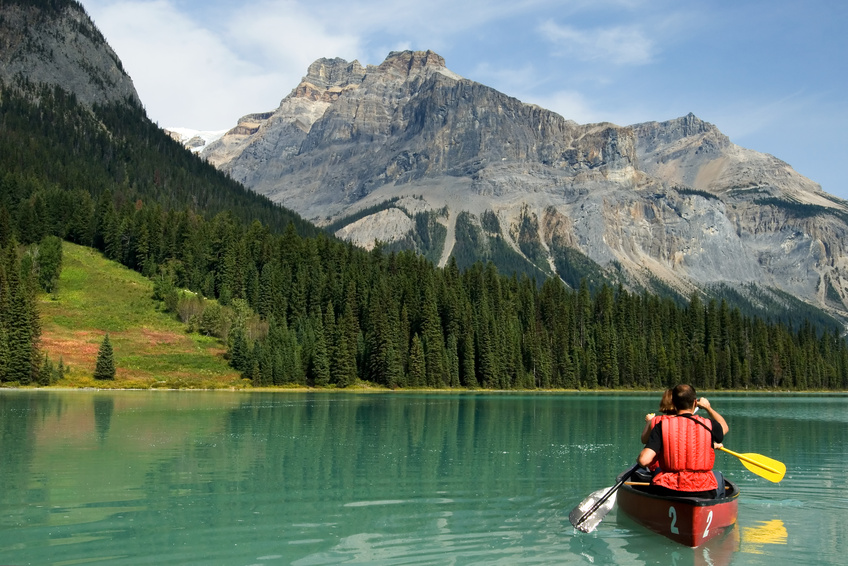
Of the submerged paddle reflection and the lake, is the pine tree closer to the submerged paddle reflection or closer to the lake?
the lake

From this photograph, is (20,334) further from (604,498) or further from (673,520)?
(673,520)

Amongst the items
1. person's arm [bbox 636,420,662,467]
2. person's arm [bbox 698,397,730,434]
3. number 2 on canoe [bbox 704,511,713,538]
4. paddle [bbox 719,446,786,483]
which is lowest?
number 2 on canoe [bbox 704,511,713,538]

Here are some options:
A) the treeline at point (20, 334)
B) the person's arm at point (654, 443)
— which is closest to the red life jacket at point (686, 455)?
the person's arm at point (654, 443)

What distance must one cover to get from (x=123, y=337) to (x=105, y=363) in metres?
14.9

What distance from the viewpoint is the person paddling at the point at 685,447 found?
72.4 feet

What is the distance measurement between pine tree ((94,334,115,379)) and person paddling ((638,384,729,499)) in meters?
92.4

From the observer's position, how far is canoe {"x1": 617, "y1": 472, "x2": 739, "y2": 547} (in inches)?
855

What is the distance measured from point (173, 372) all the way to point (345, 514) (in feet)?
295

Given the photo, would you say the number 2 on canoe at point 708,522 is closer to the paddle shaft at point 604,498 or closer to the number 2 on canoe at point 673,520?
the number 2 on canoe at point 673,520

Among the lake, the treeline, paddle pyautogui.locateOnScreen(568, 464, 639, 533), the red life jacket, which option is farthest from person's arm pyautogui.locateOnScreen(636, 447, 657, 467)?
the treeline

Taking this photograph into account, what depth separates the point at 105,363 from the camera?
10100 cm

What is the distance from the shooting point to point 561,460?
4034 cm

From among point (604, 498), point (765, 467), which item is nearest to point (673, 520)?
point (604, 498)

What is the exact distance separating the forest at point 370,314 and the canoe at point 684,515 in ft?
320
